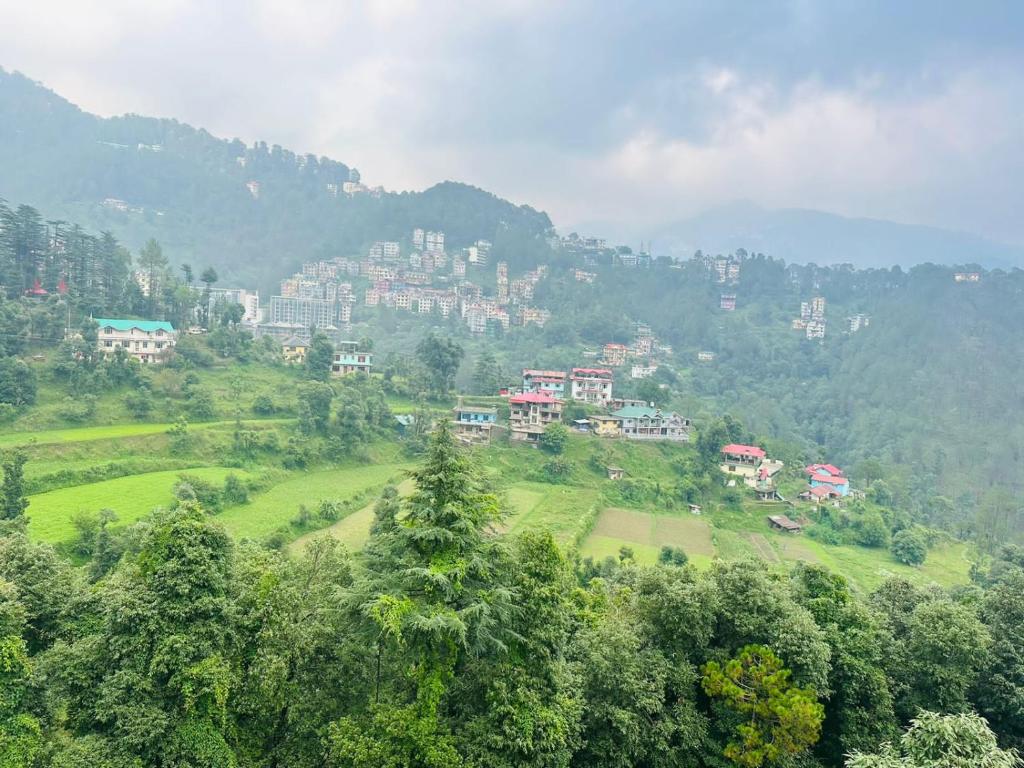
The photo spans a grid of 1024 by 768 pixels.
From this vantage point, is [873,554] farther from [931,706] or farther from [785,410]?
[785,410]

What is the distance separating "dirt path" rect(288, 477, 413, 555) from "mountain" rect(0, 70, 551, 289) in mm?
101449

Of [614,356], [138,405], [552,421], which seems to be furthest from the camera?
[614,356]

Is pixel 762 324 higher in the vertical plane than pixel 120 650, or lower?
higher

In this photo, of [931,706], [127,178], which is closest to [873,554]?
[931,706]

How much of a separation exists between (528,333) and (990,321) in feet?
226

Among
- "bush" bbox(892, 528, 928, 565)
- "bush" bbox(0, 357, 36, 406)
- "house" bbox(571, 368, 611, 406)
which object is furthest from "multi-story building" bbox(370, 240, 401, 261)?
"bush" bbox(892, 528, 928, 565)

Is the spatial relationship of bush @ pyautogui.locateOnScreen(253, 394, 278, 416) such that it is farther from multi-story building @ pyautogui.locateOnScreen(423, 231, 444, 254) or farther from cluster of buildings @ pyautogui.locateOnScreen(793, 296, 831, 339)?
multi-story building @ pyautogui.locateOnScreen(423, 231, 444, 254)

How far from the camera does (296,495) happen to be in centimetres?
3028

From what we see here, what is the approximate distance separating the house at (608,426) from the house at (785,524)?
12924mm

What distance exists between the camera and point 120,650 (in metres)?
9.11

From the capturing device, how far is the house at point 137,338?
38.9 m

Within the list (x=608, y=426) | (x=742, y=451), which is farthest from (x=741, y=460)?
(x=608, y=426)

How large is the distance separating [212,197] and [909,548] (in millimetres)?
151157

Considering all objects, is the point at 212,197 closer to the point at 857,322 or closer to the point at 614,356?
the point at 614,356
